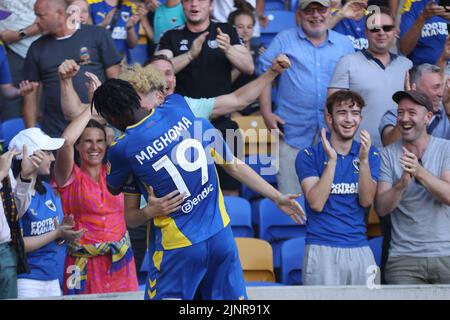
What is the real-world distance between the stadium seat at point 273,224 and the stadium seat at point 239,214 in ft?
0.55

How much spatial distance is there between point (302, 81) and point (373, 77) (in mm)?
636

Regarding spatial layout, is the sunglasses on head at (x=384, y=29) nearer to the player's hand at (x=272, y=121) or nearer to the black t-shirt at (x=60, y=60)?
the player's hand at (x=272, y=121)

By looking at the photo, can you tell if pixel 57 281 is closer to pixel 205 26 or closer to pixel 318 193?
pixel 318 193

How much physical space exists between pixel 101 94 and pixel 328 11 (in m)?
3.48

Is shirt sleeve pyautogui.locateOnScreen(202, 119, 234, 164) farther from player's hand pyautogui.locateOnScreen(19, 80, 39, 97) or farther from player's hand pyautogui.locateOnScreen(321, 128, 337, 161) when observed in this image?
player's hand pyautogui.locateOnScreen(19, 80, 39, 97)

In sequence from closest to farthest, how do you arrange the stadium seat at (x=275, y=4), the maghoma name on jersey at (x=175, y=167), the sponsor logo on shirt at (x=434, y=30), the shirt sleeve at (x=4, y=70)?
the maghoma name on jersey at (x=175, y=167) < the shirt sleeve at (x=4, y=70) < the sponsor logo on shirt at (x=434, y=30) < the stadium seat at (x=275, y=4)

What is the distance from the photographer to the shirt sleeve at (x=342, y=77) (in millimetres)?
8023

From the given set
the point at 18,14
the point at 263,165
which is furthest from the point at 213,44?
the point at 18,14

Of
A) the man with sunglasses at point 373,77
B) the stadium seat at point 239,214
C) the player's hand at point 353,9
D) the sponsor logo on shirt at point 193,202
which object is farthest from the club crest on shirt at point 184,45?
the sponsor logo on shirt at point 193,202

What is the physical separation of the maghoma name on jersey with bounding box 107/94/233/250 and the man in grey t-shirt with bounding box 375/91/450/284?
1845 millimetres

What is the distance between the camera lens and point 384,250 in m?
7.55

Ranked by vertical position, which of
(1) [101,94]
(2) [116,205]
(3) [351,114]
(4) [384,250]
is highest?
(1) [101,94]
